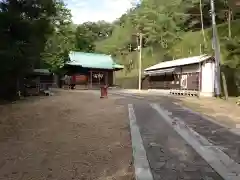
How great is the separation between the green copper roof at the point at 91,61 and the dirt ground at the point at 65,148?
1051 inches

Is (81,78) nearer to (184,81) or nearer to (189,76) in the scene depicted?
(184,81)

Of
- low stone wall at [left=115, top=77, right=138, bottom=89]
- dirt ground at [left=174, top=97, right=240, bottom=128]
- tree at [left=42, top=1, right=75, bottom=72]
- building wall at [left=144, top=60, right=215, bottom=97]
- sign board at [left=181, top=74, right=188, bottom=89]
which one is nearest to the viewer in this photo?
dirt ground at [left=174, top=97, right=240, bottom=128]

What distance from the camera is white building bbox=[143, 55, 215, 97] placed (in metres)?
26.8

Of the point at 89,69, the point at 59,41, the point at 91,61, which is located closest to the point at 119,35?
the point at 91,61

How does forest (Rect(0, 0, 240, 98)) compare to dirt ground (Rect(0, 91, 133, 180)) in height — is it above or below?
above

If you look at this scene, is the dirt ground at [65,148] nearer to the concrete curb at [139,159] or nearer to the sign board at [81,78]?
the concrete curb at [139,159]

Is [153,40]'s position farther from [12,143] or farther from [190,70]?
[12,143]

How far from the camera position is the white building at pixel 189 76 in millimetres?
26812

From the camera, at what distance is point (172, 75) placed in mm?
33750

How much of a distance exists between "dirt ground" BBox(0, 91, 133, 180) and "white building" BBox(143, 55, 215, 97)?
15869mm

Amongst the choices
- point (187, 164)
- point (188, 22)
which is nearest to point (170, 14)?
point (188, 22)

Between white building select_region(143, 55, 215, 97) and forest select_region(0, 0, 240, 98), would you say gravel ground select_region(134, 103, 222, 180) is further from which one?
white building select_region(143, 55, 215, 97)

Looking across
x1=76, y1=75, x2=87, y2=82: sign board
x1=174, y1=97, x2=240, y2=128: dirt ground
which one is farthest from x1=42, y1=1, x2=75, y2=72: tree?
x1=174, y1=97, x2=240, y2=128: dirt ground

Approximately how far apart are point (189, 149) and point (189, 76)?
74.5ft
